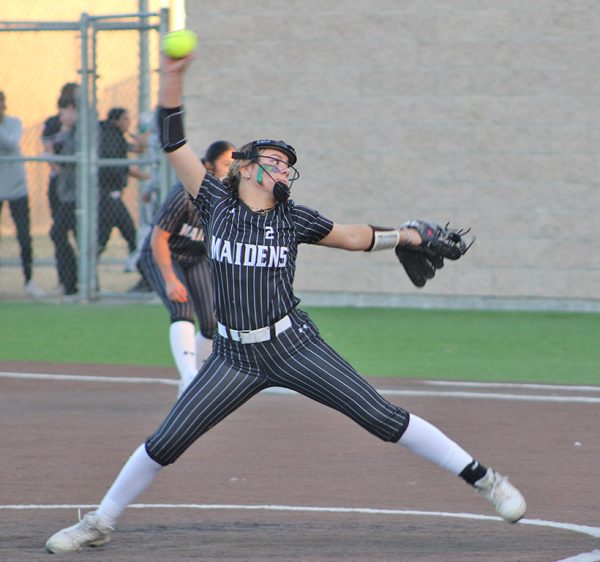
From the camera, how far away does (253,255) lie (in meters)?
6.53

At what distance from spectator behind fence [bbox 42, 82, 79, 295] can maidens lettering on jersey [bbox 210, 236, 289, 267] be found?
12.0m

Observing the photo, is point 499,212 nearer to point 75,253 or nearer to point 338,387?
point 75,253

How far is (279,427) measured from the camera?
995 centimetres

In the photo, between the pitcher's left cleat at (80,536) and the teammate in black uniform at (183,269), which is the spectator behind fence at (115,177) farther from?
the pitcher's left cleat at (80,536)

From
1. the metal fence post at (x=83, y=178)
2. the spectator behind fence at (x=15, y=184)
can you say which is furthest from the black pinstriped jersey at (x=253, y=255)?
the spectator behind fence at (x=15, y=184)

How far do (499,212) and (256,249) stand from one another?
1083 centimetres

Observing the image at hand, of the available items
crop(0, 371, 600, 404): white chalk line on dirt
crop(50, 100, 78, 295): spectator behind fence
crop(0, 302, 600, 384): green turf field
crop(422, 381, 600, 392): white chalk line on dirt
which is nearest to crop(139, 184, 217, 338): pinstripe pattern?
crop(0, 371, 600, 404): white chalk line on dirt

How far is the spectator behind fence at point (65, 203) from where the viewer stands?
18.4 metres

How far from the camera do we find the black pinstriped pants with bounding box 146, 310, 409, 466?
651 cm

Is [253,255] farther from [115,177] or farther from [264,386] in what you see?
[115,177]

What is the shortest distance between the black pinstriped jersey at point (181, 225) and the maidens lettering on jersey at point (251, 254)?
10.4 feet

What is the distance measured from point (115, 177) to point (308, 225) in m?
12.0

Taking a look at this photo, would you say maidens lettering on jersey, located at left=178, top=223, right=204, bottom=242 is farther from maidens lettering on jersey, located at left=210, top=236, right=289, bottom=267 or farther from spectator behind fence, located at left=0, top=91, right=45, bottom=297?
spectator behind fence, located at left=0, top=91, right=45, bottom=297

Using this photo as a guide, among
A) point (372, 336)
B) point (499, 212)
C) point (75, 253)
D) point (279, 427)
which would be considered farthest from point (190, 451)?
point (75, 253)
